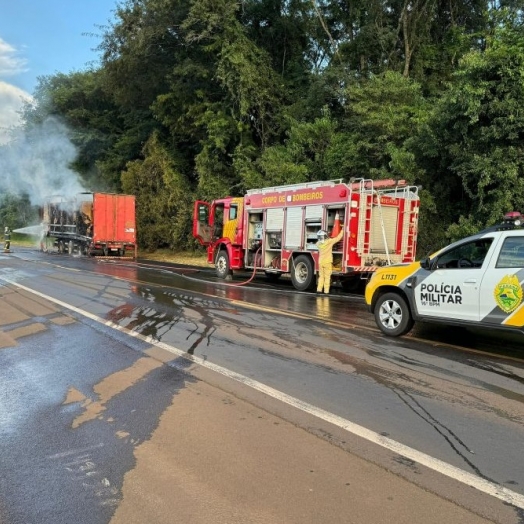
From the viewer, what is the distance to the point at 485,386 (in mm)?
5750

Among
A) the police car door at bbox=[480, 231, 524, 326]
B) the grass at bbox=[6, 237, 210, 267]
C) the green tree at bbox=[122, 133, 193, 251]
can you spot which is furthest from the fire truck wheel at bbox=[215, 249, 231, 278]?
the green tree at bbox=[122, 133, 193, 251]

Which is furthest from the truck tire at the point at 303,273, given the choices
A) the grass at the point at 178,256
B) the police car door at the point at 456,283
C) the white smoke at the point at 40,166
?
the white smoke at the point at 40,166

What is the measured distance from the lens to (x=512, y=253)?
688 cm

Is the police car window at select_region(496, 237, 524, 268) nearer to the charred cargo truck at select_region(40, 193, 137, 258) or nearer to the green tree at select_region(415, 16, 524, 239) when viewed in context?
the green tree at select_region(415, 16, 524, 239)

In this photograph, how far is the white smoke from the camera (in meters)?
41.0

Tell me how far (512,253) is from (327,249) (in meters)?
6.92

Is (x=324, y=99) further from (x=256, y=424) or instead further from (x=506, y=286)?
(x=256, y=424)

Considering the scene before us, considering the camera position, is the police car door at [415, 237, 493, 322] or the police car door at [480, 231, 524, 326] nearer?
the police car door at [480, 231, 524, 326]

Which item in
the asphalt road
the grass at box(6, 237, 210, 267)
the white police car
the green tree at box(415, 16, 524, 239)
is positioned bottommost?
the grass at box(6, 237, 210, 267)

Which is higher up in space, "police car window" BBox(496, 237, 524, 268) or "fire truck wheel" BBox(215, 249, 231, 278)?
"police car window" BBox(496, 237, 524, 268)

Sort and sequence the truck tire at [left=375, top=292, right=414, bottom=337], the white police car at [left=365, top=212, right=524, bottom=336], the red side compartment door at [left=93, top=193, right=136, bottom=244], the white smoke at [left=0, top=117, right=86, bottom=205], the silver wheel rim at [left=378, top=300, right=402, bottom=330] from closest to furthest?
the white police car at [left=365, top=212, right=524, bottom=336] → the truck tire at [left=375, top=292, right=414, bottom=337] → the silver wheel rim at [left=378, top=300, right=402, bottom=330] → the red side compartment door at [left=93, top=193, right=136, bottom=244] → the white smoke at [left=0, top=117, right=86, bottom=205]

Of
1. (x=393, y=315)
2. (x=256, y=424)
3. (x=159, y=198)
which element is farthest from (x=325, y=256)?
(x=159, y=198)

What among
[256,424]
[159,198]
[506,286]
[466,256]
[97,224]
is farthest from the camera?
[159,198]

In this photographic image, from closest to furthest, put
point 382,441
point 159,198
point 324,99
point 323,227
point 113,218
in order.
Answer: point 382,441 → point 323,227 → point 324,99 → point 113,218 → point 159,198
